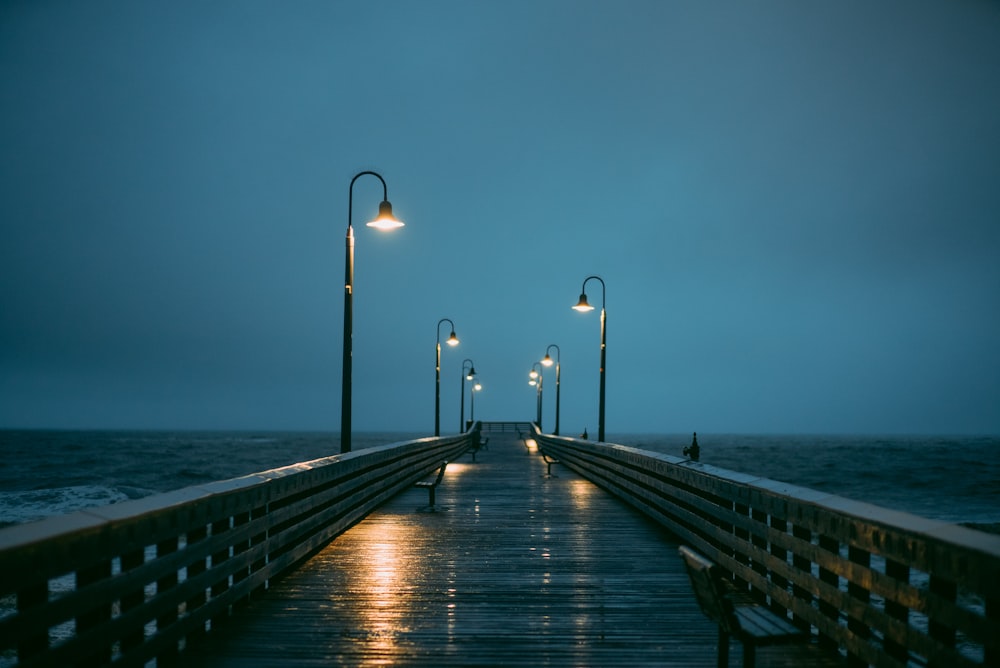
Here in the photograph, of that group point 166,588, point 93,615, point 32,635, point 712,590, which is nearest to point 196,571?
point 166,588

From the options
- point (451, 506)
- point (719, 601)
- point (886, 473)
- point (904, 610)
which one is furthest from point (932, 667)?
point (886, 473)

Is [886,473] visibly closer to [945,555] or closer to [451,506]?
[451,506]

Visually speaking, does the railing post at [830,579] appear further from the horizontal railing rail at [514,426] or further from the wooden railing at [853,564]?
the horizontal railing rail at [514,426]

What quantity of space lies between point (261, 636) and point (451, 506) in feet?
31.4

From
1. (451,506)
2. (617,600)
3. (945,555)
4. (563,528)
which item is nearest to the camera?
(945,555)

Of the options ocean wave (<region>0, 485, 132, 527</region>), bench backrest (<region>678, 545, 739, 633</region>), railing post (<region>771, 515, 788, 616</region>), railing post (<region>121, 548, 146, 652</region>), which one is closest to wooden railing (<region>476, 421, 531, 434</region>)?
ocean wave (<region>0, 485, 132, 527</region>)

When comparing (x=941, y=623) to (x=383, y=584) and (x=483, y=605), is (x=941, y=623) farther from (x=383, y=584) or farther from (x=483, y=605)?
(x=383, y=584)

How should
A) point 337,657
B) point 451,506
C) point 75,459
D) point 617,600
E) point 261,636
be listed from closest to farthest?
point 337,657 → point 261,636 → point 617,600 → point 451,506 → point 75,459

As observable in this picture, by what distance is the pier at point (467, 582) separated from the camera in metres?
4.12

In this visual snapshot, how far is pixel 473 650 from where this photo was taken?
231 inches

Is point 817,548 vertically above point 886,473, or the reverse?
point 817,548

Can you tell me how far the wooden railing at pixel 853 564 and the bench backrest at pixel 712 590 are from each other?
40.4 inches

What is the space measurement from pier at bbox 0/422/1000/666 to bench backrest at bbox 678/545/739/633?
1056mm

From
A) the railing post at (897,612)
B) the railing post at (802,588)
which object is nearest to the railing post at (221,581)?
the railing post at (802,588)
